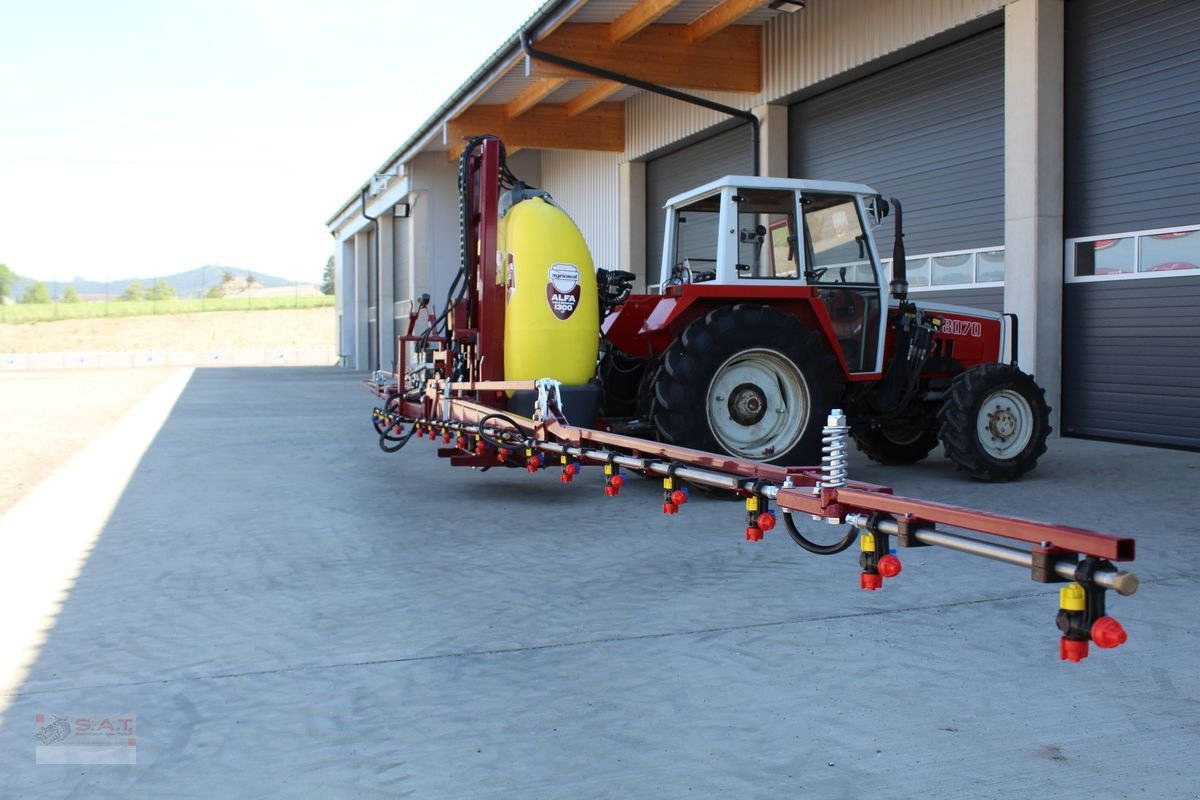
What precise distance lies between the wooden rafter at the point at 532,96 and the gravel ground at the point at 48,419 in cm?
865

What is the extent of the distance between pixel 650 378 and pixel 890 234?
7148mm

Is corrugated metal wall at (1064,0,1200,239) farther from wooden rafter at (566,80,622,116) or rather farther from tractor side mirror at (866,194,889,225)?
wooden rafter at (566,80,622,116)

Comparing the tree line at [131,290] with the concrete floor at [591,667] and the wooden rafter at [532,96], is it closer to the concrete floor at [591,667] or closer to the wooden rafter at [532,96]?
the wooden rafter at [532,96]

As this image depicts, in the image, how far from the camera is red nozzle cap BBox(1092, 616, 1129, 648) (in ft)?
8.44

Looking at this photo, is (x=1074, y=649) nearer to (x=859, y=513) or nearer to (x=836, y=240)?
(x=859, y=513)

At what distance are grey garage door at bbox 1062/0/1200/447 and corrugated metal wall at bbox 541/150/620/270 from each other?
10.5m

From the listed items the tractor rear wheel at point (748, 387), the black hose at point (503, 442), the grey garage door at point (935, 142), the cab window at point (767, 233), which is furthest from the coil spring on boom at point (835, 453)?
the grey garage door at point (935, 142)

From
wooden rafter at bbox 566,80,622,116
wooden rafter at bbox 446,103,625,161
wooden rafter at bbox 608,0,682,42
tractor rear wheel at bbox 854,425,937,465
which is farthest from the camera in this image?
wooden rafter at bbox 446,103,625,161

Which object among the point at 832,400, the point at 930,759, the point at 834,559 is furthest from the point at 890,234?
the point at 930,759

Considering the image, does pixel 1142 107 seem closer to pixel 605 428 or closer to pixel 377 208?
pixel 605 428

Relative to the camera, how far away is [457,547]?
6520 millimetres

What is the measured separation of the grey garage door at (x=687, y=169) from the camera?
17531 mm

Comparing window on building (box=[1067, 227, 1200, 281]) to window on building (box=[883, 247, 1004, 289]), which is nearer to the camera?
window on building (box=[1067, 227, 1200, 281])

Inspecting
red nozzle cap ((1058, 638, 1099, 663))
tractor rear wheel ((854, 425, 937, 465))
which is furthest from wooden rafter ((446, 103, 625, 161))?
red nozzle cap ((1058, 638, 1099, 663))
